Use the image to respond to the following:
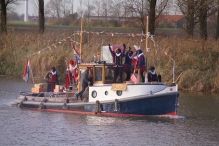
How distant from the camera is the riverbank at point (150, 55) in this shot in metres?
36.7

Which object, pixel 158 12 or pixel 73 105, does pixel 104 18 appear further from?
pixel 73 105

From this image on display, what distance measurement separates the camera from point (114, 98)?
1051 inches

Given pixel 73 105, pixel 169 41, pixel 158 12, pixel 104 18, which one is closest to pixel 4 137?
pixel 73 105

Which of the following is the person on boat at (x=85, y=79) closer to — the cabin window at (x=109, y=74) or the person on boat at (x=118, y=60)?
the cabin window at (x=109, y=74)

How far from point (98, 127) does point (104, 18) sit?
180 ft

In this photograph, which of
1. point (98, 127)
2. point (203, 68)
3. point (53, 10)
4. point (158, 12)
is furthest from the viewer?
point (53, 10)

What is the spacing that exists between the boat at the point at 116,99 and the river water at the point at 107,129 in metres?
0.40

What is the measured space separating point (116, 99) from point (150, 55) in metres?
12.6

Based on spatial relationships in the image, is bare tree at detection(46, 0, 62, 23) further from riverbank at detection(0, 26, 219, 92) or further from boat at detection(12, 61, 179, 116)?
boat at detection(12, 61, 179, 116)

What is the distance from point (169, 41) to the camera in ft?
135

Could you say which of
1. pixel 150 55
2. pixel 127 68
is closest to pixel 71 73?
pixel 127 68

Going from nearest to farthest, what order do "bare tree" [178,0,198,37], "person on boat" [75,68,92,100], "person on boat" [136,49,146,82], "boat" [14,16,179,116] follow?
1. "boat" [14,16,179,116]
2. "person on boat" [136,49,146,82]
3. "person on boat" [75,68,92,100]
4. "bare tree" [178,0,198,37]

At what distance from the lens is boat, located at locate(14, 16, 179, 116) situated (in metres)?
26.2

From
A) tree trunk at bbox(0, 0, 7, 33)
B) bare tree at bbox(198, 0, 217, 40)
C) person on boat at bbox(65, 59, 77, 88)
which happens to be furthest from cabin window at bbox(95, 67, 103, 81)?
tree trunk at bbox(0, 0, 7, 33)
